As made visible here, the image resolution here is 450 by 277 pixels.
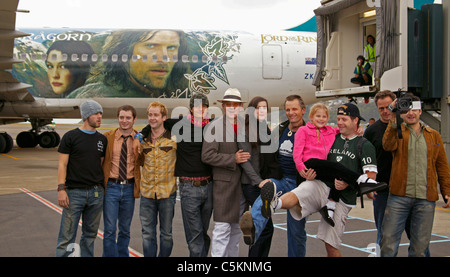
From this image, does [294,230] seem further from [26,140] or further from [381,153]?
[26,140]

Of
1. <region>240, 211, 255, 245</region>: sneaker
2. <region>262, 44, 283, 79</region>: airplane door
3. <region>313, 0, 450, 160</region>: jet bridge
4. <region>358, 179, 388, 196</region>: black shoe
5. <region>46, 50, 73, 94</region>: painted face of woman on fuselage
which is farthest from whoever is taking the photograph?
<region>262, 44, 283, 79</region>: airplane door

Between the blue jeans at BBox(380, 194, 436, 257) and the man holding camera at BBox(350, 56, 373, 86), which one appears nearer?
the blue jeans at BBox(380, 194, 436, 257)

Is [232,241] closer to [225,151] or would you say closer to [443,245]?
[225,151]

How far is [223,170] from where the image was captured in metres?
4.96

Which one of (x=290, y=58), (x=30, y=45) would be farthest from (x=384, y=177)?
(x=30, y=45)

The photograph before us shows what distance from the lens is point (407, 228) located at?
16.7 ft

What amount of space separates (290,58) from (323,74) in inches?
251

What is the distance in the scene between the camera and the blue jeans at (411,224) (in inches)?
183

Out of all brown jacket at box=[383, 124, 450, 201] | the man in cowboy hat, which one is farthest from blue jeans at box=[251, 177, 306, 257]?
brown jacket at box=[383, 124, 450, 201]

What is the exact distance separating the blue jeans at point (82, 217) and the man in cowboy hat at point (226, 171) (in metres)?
1.30

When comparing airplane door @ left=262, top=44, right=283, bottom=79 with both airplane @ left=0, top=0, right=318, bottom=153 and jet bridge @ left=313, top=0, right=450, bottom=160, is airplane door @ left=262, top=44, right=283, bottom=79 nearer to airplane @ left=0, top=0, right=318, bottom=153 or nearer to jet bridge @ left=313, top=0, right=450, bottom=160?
airplane @ left=0, top=0, right=318, bottom=153

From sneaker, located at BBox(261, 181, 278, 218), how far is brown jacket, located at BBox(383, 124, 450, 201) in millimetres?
1359

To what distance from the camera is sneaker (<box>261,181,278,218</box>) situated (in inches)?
177

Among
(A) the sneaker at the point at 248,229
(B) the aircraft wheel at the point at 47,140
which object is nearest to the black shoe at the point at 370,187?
(A) the sneaker at the point at 248,229
